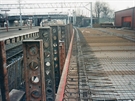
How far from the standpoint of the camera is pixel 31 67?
13.6ft

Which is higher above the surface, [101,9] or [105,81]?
[101,9]

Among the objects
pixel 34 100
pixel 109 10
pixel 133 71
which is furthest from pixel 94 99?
pixel 109 10

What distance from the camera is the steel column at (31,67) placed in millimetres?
3936

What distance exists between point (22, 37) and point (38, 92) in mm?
9853

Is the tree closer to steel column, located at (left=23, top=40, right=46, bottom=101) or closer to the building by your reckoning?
the building

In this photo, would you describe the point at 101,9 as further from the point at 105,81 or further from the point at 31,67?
the point at 105,81

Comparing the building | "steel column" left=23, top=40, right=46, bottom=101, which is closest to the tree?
the building

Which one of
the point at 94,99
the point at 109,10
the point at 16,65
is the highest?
the point at 109,10

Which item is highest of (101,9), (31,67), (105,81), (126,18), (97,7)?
(97,7)

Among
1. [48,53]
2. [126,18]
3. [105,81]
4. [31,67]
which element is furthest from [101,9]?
[105,81]

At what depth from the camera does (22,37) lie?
1345cm

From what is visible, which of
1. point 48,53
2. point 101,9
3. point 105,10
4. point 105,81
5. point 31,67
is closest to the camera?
point 105,81

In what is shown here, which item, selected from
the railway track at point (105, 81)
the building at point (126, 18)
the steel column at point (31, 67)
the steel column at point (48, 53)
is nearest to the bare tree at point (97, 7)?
the building at point (126, 18)

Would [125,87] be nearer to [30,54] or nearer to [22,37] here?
[30,54]
